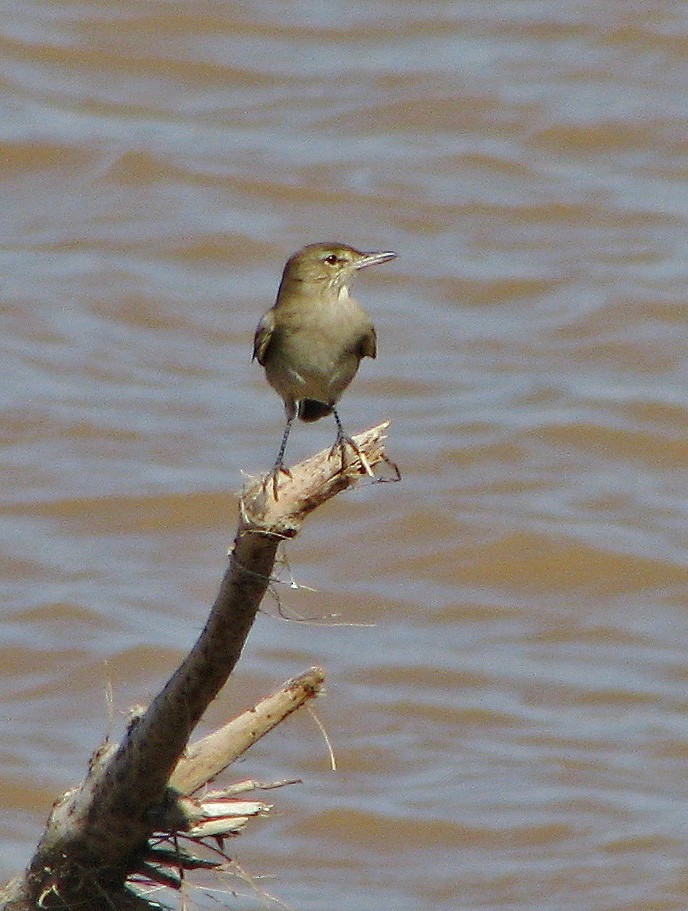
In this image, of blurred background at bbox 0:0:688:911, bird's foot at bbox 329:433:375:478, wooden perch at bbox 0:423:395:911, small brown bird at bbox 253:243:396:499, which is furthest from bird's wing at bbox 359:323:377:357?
blurred background at bbox 0:0:688:911

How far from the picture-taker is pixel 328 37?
53.8 ft

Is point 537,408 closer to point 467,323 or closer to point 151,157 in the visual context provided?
point 467,323

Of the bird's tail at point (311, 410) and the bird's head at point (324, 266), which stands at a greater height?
the bird's head at point (324, 266)

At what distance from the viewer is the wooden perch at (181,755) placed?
18.5 ft

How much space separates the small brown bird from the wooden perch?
3.10 feet

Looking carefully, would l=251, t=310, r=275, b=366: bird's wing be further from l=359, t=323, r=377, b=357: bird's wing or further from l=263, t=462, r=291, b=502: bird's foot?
l=263, t=462, r=291, b=502: bird's foot

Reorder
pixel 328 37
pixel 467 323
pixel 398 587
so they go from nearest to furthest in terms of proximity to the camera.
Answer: pixel 398 587 → pixel 467 323 → pixel 328 37

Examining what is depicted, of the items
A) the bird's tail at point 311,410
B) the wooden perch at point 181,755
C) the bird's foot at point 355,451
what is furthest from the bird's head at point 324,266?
the bird's foot at point 355,451

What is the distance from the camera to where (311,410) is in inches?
275

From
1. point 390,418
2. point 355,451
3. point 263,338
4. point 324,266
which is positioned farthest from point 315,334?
point 390,418

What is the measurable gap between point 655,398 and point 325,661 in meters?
3.39

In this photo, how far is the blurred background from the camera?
9.28 meters

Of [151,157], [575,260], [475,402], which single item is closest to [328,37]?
[151,157]

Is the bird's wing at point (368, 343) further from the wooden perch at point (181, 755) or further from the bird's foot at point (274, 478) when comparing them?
the bird's foot at point (274, 478)
